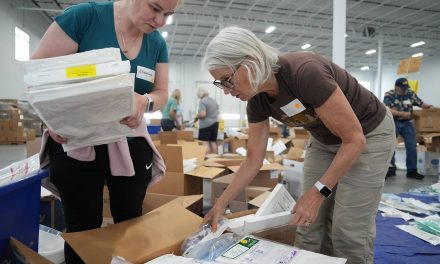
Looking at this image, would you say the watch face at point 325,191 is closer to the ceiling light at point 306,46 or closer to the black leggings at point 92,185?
the black leggings at point 92,185

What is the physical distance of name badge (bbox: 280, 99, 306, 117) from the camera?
1.04 meters

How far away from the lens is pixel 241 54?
3.14 feet

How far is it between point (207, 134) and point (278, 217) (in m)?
3.75

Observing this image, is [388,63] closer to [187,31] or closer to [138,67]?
[187,31]

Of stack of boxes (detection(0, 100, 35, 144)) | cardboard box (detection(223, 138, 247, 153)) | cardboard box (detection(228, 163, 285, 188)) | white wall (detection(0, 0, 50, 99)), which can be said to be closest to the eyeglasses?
cardboard box (detection(228, 163, 285, 188))

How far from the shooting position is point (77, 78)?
669 mm

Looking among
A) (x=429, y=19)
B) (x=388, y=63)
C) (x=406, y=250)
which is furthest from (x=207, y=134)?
(x=388, y=63)

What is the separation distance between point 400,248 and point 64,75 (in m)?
2.02

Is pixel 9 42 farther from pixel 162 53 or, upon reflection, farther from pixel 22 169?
pixel 162 53

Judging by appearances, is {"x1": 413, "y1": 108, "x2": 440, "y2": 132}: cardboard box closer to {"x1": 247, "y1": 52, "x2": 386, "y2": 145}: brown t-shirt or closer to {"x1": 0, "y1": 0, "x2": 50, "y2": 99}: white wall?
{"x1": 247, "y1": 52, "x2": 386, "y2": 145}: brown t-shirt

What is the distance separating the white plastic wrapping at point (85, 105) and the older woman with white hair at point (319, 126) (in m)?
0.37

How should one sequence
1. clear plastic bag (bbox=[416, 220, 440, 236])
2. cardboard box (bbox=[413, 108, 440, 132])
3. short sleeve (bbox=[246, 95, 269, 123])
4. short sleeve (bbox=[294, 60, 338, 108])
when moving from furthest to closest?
cardboard box (bbox=[413, 108, 440, 132]), clear plastic bag (bbox=[416, 220, 440, 236]), short sleeve (bbox=[246, 95, 269, 123]), short sleeve (bbox=[294, 60, 338, 108])

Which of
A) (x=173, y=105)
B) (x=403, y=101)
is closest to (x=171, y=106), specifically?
(x=173, y=105)

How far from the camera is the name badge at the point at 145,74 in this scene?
3.19 feet
